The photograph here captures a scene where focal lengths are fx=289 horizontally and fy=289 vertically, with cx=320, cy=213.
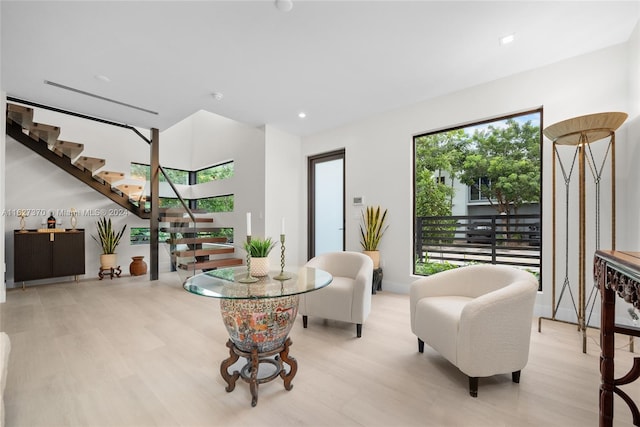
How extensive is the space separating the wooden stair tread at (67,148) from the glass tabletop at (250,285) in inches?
157

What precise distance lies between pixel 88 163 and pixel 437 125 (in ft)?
18.1

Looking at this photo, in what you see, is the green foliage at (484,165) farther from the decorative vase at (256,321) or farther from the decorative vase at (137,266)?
the decorative vase at (137,266)

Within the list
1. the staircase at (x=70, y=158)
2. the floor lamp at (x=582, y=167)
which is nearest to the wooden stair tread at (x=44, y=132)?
the staircase at (x=70, y=158)

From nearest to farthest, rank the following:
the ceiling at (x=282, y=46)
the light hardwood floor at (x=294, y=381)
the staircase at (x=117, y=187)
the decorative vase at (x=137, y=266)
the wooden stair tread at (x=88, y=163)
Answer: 1. the light hardwood floor at (x=294, y=381)
2. the ceiling at (x=282, y=46)
3. the staircase at (x=117, y=187)
4. the wooden stair tread at (x=88, y=163)
5. the decorative vase at (x=137, y=266)

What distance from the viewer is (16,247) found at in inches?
165

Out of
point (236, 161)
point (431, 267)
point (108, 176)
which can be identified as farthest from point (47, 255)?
point (431, 267)

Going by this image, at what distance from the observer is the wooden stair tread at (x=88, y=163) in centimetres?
475

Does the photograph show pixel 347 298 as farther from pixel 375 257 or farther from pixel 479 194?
pixel 479 194

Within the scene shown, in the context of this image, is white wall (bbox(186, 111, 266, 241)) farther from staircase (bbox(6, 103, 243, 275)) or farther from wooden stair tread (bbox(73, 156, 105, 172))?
wooden stair tread (bbox(73, 156, 105, 172))

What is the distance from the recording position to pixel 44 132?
431cm

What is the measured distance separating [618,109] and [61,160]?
7278mm

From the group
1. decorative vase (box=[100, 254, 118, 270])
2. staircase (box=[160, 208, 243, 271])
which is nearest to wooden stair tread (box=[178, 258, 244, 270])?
staircase (box=[160, 208, 243, 271])

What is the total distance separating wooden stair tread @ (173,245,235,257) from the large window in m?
3.39

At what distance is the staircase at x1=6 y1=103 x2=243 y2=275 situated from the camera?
4.29m
